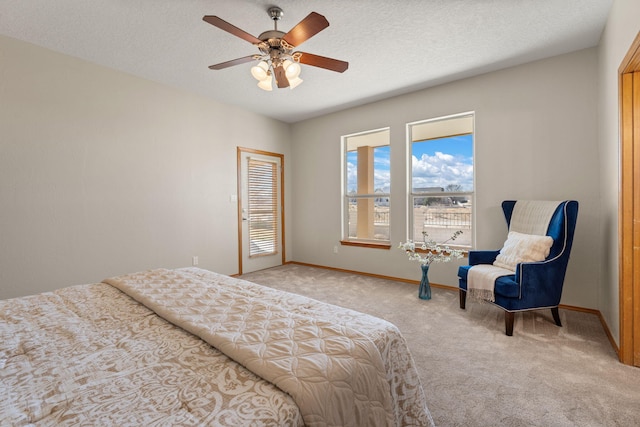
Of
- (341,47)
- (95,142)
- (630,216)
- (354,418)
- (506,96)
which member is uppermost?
(341,47)

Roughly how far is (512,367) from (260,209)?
3993mm

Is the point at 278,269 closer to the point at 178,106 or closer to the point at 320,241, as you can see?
the point at 320,241

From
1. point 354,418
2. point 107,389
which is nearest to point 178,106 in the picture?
point 107,389

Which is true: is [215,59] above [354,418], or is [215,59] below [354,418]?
above

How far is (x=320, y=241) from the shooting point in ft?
17.3

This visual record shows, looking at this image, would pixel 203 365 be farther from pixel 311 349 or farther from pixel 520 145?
pixel 520 145

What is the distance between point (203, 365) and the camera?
3.26 feet

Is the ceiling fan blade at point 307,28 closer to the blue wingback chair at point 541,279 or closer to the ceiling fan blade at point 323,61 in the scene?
the ceiling fan blade at point 323,61

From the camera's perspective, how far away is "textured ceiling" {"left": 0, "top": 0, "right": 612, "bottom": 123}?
7.55 feet

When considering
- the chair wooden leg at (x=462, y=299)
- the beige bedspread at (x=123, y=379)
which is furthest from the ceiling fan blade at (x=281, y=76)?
the chair wooden leg at (x=462, y=299)

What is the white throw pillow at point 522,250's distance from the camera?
2615 mm

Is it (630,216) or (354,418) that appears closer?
(354,418)

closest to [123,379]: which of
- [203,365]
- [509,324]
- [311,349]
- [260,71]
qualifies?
[203,365]

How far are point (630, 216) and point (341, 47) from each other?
2.66 m
